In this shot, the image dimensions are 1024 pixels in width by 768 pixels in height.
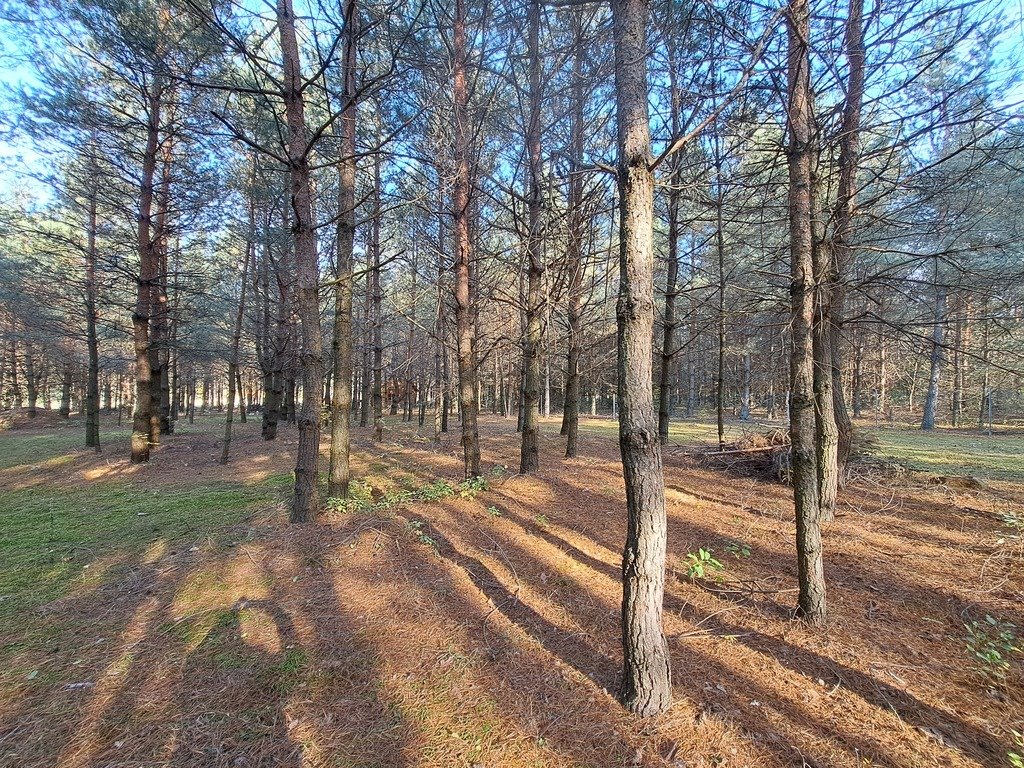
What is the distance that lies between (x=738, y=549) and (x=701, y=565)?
743 millimetres

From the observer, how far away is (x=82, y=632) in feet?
10.00

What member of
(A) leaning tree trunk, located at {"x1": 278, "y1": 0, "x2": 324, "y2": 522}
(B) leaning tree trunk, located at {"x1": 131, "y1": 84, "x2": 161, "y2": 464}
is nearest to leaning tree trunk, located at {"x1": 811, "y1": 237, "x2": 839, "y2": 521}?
(A) leaning tree trunk, located at {"x1": 278, "y1": 0, "x2": 324, "y2": 522}

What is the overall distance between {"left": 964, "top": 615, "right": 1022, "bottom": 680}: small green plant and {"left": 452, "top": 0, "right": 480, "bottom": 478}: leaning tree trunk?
5727 mm

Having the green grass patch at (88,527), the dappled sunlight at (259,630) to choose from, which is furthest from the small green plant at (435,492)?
the dappled sunlight at (259,630)

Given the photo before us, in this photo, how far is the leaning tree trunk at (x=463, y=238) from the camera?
6.30 meters

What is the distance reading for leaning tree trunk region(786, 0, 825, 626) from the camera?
10.4 feet

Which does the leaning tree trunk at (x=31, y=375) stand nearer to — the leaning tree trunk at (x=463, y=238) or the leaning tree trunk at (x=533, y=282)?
the leaning tree trunk at (x=463, y=238)

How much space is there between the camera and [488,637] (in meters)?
3.06

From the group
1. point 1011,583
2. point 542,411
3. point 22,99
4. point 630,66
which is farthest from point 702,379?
point 22,99

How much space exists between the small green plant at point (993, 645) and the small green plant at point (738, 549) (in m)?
1.59

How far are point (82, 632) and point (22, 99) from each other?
1157 cm

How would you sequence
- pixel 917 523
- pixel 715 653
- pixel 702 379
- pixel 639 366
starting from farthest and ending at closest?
pixel 702 379 < pixel 917 523 < pixel 715 653 < pixel 639 366

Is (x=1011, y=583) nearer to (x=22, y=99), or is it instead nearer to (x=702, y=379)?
(x=22, y=99)

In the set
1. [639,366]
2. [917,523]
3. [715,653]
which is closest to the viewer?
[639,366]
